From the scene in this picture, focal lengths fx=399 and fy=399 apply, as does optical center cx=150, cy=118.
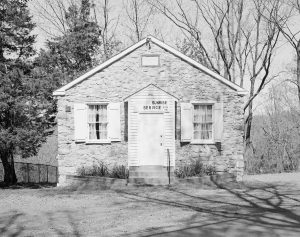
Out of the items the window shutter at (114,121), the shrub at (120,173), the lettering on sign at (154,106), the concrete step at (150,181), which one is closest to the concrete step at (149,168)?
the shrub at (120,173)

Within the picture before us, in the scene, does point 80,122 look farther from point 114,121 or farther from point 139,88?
point 139,88

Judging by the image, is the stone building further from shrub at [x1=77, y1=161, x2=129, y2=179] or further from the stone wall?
shrub at [x1=77, y1=161, x2=129, y2=179]

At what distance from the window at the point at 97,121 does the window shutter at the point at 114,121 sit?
306 millimetres

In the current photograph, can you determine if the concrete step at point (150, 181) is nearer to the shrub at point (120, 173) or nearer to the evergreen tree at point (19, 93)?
the shrub at point (120, 173)

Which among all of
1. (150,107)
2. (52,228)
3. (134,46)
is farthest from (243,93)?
(52,228)

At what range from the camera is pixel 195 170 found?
1519 centimetres

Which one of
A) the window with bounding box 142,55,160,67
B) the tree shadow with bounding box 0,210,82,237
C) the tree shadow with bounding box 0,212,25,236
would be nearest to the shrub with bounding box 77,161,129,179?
the window with bounding box 142,55,160,67

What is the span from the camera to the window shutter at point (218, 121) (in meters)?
15.7

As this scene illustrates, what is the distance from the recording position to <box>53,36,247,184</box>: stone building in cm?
1566

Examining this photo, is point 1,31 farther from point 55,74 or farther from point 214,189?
point 214,189

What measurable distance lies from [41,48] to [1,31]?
3.76m

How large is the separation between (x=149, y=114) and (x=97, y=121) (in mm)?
2102

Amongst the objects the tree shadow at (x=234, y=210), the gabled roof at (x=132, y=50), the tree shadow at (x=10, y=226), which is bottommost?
the tree shadow at (x=10, y=226)

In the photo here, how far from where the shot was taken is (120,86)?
52.0ft
